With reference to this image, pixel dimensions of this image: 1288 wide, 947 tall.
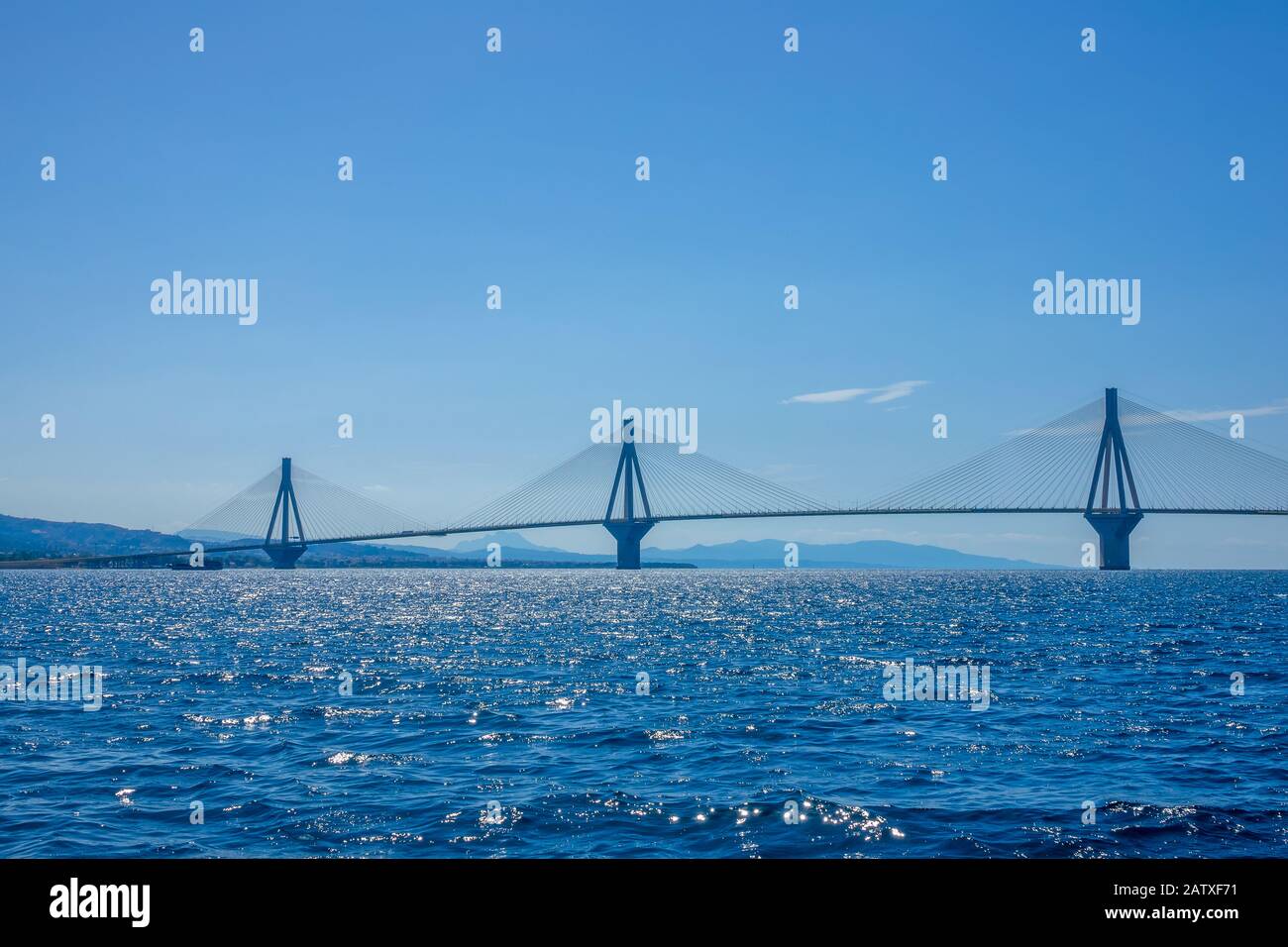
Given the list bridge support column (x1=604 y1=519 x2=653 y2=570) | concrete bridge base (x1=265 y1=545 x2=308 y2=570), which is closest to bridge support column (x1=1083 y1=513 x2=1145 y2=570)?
bridge support column (x1=604 y1=519 x2=653 y2=570)

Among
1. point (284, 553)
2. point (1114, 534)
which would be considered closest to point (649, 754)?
point (1114, 534)

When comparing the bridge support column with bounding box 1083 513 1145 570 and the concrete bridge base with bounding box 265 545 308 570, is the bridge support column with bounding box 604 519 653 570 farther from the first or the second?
the bridge support column with bounding box 1083 513 1145 570

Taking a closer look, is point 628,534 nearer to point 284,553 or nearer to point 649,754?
point 284,553

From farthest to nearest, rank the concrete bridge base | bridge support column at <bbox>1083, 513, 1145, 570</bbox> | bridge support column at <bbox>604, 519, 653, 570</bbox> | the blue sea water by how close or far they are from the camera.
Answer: the concrete bridge base, bridge support column at <bbox>604, 519, 653, 570</bbox>, bridge support column at <bbox>1083, 513, 1145, 570</bbox>, the blue sea water

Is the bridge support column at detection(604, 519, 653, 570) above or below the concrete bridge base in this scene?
above

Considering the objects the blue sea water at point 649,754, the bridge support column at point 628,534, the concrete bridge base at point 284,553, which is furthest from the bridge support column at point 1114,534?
the concrete bridge base at point 284,553

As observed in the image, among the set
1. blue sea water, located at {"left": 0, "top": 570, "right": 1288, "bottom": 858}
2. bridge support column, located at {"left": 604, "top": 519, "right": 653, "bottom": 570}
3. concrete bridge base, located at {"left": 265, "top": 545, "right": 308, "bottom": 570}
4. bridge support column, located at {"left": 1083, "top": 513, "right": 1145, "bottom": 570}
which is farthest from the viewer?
concrete bridge base, located at {"left": 265, "top": 545, "right": 308, "bottom": 570}

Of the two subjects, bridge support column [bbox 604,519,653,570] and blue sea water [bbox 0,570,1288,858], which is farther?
bridge support column [bbox 604,519,653,570]
